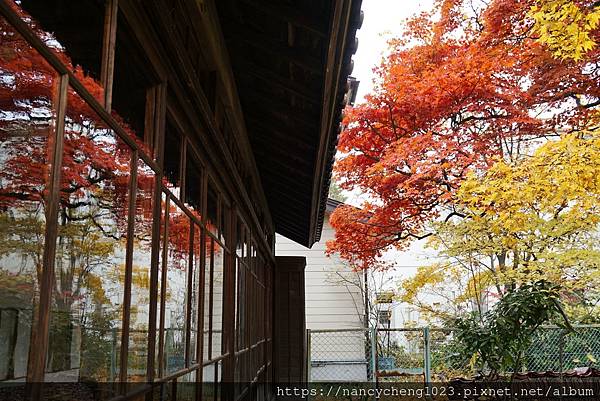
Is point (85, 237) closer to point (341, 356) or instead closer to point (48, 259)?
point (48, 259)

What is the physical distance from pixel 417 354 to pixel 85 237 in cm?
1095

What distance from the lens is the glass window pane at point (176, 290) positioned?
6.78 feet

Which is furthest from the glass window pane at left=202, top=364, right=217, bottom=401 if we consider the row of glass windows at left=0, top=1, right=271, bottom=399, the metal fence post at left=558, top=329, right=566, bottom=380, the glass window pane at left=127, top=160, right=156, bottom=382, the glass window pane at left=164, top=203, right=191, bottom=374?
the metal fence post at left=558, top=329, right=566, bottom=380

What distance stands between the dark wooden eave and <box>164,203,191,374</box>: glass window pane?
3.17 ft

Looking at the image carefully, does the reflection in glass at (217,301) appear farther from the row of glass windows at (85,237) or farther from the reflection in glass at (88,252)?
the reflection in glass at (88,252)

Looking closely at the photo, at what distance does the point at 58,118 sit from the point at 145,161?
0.66 metres

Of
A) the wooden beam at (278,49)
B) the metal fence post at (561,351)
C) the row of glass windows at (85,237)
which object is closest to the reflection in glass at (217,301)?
the row of glass windows at (85,237)

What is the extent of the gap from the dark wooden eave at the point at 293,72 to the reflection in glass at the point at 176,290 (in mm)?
968

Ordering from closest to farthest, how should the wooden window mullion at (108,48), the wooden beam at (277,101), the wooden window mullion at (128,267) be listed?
the wooden window mullion at (108,48), the wooden window mullion at (128,267), the wooden beam at (277,101)

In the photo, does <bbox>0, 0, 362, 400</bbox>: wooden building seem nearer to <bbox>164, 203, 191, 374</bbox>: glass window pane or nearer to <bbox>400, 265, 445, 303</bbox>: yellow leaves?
<bbox>164, 203, 191, 374</bbox>: glass window pane

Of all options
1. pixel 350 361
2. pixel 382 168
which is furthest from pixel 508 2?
pixel 350 361

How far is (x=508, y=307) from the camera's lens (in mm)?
6199

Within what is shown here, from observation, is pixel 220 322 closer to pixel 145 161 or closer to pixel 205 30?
pixel 205 30

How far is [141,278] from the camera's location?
168cm
